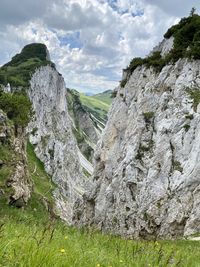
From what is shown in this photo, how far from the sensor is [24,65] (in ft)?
540

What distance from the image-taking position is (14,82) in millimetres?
134500

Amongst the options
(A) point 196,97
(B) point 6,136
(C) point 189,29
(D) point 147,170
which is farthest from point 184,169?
(B) point 6,136

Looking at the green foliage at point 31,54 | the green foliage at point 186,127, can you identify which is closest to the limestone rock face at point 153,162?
the green foliage at point 186,127

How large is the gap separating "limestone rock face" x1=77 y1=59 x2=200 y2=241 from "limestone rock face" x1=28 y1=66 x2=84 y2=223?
194ft

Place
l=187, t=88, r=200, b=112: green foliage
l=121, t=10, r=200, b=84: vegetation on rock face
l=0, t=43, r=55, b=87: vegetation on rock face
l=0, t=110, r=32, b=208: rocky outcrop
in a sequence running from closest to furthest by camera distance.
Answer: l=187, t=88, r=200, b=112: green foliage → l=121, t=10, r=200, b=84: vegetation on rock face → l=0, t=110, r=32, b=208: rocky outcrop → l=0, t=43, r=55, b=87: vegetation on rock face

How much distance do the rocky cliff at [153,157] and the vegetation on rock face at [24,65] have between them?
84105 millimetres

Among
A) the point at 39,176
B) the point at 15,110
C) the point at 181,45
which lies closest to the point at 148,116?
the point at 181,45

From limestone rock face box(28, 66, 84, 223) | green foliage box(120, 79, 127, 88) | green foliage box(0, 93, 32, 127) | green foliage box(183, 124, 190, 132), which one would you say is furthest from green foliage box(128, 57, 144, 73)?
limestone rock face box(28, 66, 84, 223)

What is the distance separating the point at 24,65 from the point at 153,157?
132 meters

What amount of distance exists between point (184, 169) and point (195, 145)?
8.65 feet

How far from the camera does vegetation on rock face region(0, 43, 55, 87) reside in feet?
449

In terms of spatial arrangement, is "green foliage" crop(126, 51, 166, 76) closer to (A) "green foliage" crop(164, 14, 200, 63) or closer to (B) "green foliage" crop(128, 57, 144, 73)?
(B) "green foliage" crop(128, 57, 144, 73)

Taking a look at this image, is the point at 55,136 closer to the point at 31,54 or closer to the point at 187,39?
the point at 31,54

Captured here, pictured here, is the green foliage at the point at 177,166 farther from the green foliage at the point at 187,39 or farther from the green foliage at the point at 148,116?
the green foliage at the point at 187,39
